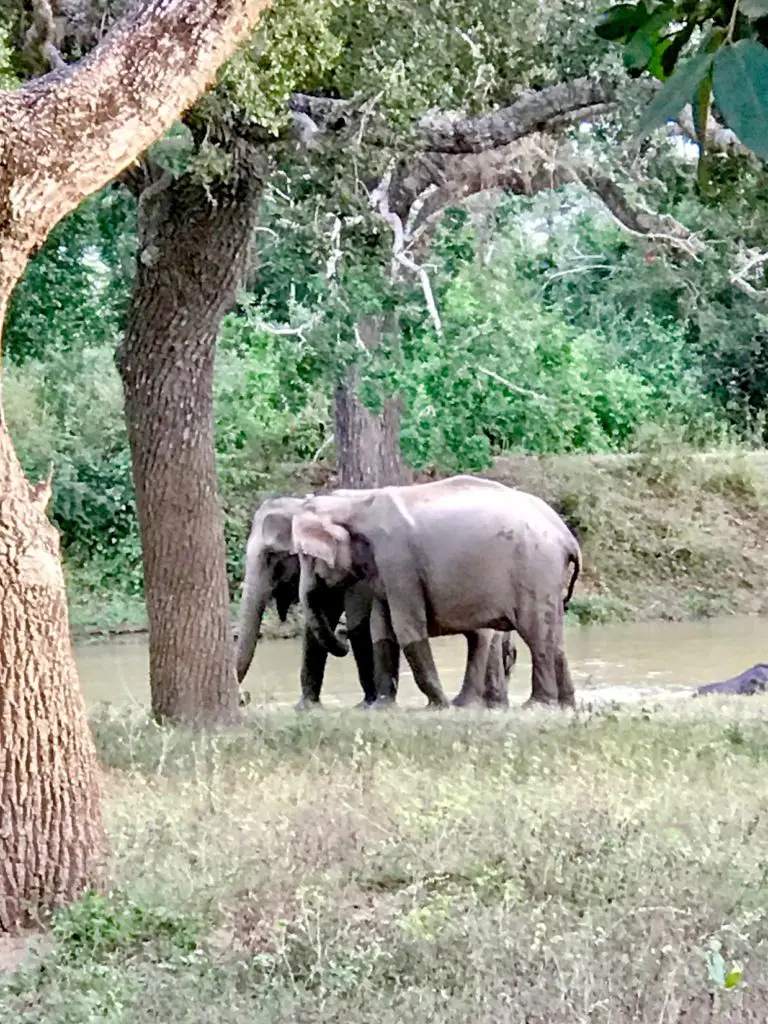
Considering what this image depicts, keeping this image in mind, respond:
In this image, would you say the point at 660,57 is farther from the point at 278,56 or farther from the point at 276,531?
the point at 276,531

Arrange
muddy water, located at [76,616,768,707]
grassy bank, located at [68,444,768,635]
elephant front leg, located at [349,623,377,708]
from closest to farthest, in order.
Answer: elephant front leg, located at [349,623,377,708], muddy water, located at [76,616,768,707], grassy bank, located at [68,444,768,635]

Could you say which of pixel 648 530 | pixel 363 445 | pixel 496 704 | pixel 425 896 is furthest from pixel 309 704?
pixel 648 530

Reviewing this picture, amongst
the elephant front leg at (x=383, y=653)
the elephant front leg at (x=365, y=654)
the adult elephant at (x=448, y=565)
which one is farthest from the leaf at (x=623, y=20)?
the elephant front leg at (x=365, y=654)

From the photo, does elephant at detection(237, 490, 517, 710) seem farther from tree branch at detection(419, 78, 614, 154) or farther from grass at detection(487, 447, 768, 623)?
grass at detection(487, 447, 768, 623)

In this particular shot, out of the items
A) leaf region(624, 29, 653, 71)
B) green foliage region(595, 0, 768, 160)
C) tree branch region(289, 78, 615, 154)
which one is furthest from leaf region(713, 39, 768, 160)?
tree branch region(289, 78, 615, 154)

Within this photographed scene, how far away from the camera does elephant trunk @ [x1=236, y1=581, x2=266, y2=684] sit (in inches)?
512

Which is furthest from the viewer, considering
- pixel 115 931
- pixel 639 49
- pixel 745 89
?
pixel 115 931

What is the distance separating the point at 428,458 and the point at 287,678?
467 cm

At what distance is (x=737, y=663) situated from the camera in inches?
669

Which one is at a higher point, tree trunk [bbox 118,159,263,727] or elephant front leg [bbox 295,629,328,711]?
tree trunk [bbox 118,159,263,727]

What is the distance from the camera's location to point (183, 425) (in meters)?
9.45

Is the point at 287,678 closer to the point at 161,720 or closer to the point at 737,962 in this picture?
the point at 161,720

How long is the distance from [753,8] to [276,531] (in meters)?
11.6

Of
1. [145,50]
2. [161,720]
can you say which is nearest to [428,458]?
[161,720]
